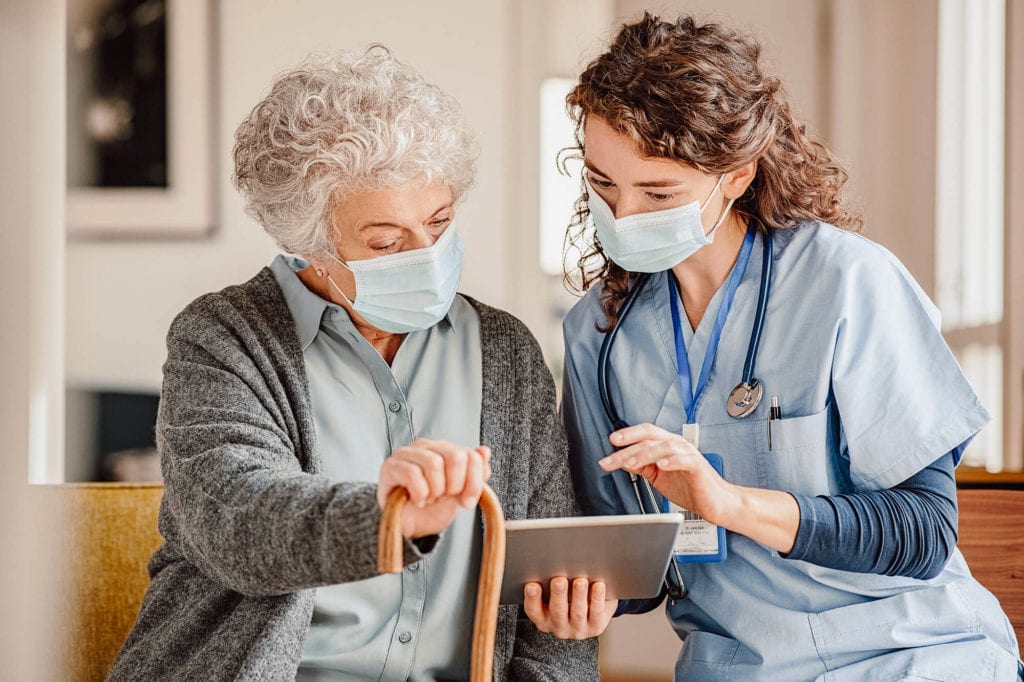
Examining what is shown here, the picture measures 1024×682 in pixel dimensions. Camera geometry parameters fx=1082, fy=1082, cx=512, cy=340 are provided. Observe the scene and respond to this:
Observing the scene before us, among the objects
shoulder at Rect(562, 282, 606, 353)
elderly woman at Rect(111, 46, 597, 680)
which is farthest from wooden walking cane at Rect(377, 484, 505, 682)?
shoulder at Rect(562, 282, 606, 353)

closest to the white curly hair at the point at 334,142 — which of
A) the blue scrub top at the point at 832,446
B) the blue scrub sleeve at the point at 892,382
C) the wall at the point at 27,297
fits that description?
the blue scrub top at the point at 832,446

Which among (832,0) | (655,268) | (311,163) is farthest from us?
(832,0)

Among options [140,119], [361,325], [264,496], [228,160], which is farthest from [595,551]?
[140,119]

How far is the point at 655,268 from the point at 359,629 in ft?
2.14

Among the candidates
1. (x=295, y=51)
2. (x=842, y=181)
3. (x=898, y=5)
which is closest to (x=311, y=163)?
(x=842, y=181)

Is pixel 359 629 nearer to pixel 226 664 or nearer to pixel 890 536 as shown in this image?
pixel 226 664

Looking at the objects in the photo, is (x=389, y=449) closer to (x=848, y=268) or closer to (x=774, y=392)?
(x=774, y=392)

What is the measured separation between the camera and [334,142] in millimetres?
1438

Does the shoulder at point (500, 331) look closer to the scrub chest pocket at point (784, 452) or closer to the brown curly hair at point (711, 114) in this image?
the brown curly hair at point (711, 114)

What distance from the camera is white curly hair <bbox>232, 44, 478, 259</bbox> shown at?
4.71 feet

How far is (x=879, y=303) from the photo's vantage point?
150cm

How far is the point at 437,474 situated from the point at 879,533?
2.22ft

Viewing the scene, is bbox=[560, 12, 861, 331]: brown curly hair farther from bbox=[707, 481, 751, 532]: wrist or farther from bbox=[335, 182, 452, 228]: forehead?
bbox=[707, 481, 751, 532]: wrist

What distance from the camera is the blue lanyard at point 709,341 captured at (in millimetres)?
1577
